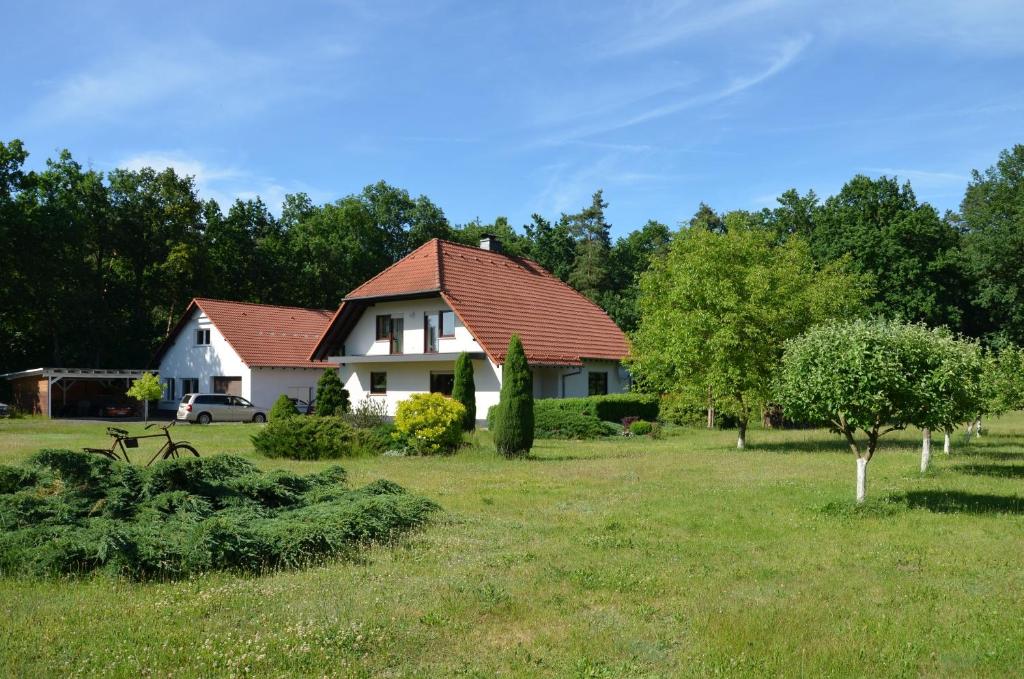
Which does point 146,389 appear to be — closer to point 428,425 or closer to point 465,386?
point 465,386

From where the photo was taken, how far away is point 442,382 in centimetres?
3541

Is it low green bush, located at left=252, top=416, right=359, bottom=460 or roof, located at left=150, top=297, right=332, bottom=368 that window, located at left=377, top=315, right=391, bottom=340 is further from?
low green bush, located at left=252, top=416, right=359, bottom=460

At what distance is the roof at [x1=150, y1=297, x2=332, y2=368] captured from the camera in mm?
43219

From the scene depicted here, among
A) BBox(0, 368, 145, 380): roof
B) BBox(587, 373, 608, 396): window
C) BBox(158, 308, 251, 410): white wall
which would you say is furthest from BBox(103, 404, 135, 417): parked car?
BBox(587, 373, 608, 396): window

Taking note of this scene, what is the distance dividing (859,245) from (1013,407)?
28.5 meters

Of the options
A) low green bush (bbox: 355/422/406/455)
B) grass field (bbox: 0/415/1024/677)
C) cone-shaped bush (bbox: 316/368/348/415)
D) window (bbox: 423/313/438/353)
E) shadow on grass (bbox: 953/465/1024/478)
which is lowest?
shadow on grass (bbox: 953/465/1024/478)

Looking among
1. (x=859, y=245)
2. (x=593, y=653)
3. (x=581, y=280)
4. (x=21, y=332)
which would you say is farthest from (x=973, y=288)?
(x=21, y=332)

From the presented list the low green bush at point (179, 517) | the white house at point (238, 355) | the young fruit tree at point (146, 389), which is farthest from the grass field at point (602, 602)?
the white house at point (238, 355)

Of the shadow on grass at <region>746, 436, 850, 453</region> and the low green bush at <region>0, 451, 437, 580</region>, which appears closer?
the low green bush at <region>0, 451, 437, 580</region>

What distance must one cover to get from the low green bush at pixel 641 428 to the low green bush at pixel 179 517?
19036mm

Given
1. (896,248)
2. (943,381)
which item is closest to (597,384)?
(896,248)

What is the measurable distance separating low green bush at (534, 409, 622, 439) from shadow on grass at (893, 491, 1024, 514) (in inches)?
590

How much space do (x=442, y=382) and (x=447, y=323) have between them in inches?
106

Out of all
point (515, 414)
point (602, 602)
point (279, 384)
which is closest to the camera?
point (602, 602)
